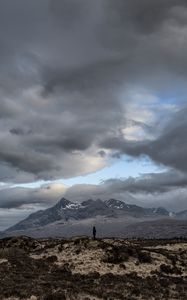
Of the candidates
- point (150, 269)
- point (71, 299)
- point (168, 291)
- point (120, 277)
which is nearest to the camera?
point (71, 299)

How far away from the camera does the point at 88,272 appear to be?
2557 inches

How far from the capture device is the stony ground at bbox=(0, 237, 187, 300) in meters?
51.5

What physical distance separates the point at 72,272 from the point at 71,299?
56.2 feet

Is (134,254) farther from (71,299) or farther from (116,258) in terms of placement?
(71,299)

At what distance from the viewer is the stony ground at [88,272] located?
51531 millimetres

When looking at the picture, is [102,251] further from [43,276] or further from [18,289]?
[18,289]

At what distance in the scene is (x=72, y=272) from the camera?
65000 millimetres

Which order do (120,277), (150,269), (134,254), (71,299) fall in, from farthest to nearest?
(134,254)
(150,269)
(120,277)
(71,299)

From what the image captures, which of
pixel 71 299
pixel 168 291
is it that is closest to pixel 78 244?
pixel 168 291

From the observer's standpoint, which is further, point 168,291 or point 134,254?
point 134,254

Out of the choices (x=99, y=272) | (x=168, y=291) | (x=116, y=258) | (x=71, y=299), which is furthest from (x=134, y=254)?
(x=71, y=299)

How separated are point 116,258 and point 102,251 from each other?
9.02ft

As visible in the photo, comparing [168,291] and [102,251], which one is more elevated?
[102,251]

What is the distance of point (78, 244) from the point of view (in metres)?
76.9
